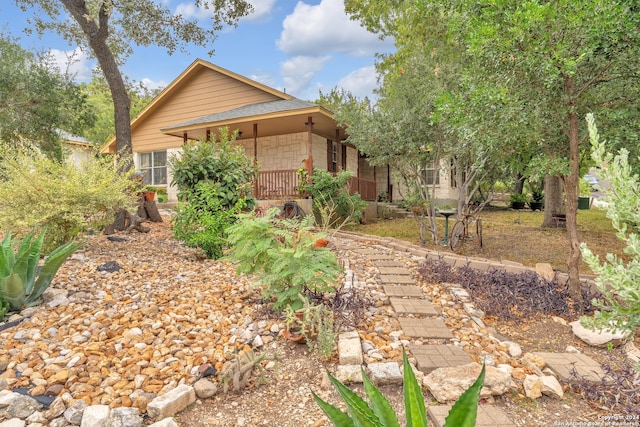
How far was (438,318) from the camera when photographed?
3.13 meters

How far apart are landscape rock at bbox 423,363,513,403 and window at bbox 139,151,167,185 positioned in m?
14.7

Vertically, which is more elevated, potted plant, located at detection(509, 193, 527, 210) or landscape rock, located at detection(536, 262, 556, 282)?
potted plant, located at detection(509, 193, 527, 210)

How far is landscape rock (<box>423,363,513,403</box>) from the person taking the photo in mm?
1944

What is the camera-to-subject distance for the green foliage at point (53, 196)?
427cm

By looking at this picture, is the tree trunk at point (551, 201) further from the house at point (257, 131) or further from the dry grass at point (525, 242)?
the house at point (257, 131)

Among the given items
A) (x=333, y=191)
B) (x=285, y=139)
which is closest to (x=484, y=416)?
(x=333, y=191)

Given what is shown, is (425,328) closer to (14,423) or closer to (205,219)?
(14,423)

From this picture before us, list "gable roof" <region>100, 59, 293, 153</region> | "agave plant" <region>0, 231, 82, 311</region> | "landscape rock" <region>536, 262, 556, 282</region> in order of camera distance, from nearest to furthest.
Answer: "agave plant" <region>0, 231, 82, 311</region> → "landscape rock" <region>536, 262, 556, 282</region> → "gable roof" <region>100, 59, 293, 153</region>

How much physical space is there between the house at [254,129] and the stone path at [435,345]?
630cm

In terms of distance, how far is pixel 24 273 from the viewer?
10.1 feet

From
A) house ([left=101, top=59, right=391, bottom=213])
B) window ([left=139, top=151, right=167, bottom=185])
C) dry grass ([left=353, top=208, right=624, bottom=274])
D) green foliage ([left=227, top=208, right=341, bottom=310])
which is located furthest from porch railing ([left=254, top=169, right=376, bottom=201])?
green foliage ([left=227, top=208, right=341, bottom=310])

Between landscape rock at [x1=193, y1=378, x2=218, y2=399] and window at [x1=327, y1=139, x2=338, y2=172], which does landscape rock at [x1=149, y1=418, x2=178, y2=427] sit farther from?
window at [x1=327, y1=139, x2=338, y2=172]

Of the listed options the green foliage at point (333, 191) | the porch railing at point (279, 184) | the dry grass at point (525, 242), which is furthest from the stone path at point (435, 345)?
the porch railing at point (279, 184)

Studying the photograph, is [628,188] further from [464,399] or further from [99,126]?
[99,126]
